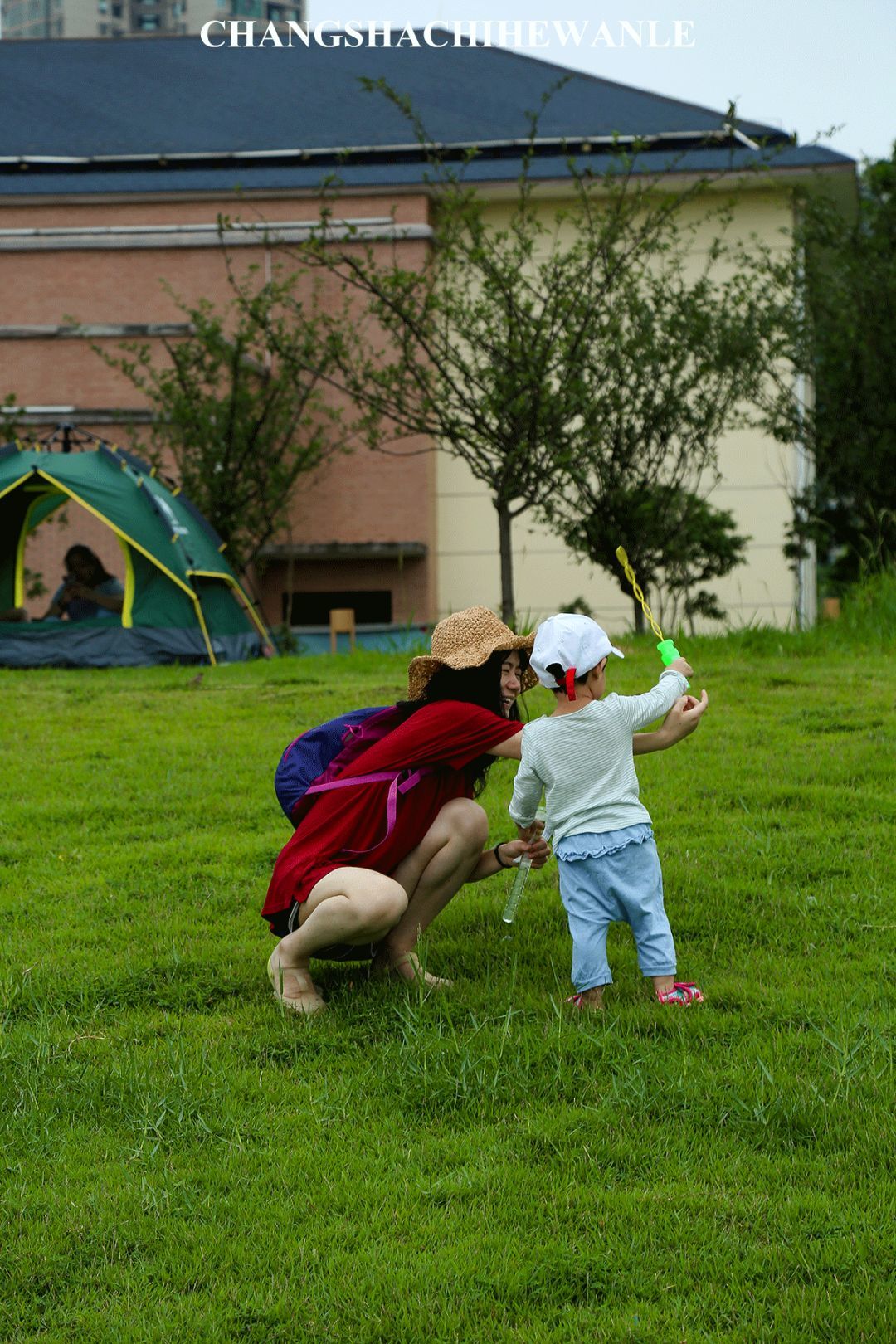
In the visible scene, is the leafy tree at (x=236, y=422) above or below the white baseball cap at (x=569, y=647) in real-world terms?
above

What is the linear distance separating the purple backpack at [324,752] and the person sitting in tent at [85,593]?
28.7 ft

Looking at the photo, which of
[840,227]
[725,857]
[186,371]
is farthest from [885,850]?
[186,371]

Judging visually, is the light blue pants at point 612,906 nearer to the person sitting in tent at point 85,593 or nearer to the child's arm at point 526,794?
the child's arm at point 526,794

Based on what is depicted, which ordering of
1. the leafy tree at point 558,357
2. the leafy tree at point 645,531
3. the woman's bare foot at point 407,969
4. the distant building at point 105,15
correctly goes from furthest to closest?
the distant building at point 105,15 < the leafy tree at point 645,531 < the leafy tree at point 558,357 < the woman's bare foot at point 407,969

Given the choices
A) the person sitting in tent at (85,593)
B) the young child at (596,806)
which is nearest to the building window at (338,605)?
the person sitting in tent at (85,593)

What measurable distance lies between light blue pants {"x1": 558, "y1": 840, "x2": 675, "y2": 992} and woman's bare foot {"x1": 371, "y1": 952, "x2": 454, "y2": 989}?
458 mm

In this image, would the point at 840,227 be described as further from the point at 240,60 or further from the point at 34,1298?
the point at 240,60

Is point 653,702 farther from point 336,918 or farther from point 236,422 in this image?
point 236,422

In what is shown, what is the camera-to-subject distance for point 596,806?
412 cm

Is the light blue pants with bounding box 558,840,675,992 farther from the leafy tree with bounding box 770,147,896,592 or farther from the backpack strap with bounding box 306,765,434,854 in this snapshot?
the leafy tree with bounding box 770,147,896,592

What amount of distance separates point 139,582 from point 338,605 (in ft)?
33.0

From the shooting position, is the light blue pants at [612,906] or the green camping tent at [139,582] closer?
the light blue pants at [612,906]

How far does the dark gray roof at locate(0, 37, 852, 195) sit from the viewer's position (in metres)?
22.7

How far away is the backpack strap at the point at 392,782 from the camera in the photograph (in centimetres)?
424
